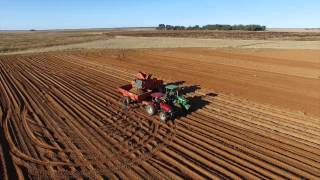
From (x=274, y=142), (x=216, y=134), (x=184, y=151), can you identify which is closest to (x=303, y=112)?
(x=274, y=142)

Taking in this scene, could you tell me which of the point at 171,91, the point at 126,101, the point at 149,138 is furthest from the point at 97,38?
the point at 149,138

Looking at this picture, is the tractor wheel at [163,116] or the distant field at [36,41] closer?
the tractor wheel at [163,116]

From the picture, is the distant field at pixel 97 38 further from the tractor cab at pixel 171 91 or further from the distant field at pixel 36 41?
the tractor cab at pixel 171 91

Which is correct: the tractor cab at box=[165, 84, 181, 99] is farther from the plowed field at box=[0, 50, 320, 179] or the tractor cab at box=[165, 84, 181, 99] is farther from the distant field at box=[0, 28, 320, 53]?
the distant field at box=[0, 28, 320, 53]

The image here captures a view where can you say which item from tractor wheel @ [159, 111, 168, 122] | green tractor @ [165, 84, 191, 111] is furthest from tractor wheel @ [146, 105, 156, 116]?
green tractor @ [165, 84, 191, 111]

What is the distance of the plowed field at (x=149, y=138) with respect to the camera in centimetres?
849

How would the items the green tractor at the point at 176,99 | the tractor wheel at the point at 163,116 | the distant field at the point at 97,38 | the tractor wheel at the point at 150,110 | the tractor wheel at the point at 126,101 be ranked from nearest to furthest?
the tractor wheel at the point at 163,116
the green tractor at the point at 176,99
the tractor wheel at the point at 150,110
the tractor wheel at the point at 126,101
the distant field at the point at 97,38

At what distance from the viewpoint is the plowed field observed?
8488mm

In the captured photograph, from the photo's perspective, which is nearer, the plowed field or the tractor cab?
the plowed field

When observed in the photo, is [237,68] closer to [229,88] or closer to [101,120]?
[229,88]

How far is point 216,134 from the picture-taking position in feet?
35.8

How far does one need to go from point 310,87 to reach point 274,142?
9088 millimetres

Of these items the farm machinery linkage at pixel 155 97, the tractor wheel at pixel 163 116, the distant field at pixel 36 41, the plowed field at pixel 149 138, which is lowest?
the plowed field at pixel 149 138

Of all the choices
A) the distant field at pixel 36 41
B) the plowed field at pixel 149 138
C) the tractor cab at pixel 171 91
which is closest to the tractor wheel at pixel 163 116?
the plowed field at pixel 149 138
